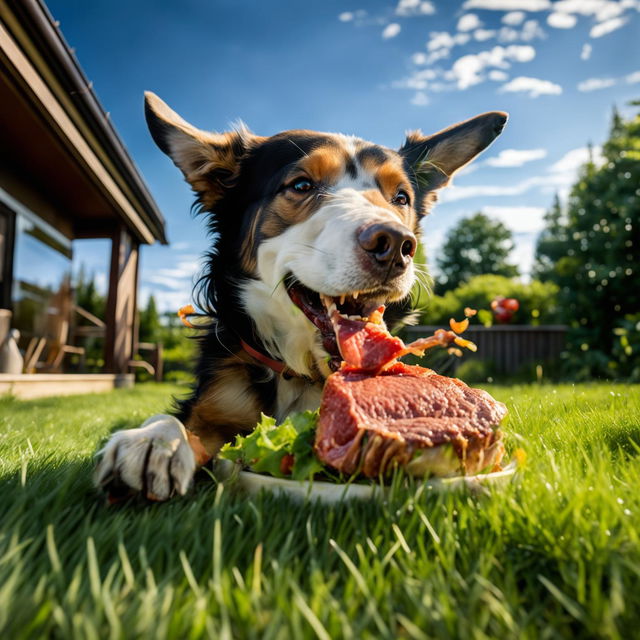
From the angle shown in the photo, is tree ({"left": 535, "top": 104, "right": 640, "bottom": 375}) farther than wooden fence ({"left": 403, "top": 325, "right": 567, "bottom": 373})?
No

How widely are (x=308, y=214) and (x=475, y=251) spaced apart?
169 feet

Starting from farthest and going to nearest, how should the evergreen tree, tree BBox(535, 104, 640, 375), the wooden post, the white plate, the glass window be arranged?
1. the evergreen tree
2. tree BBox(535, 104, 640, 375)
3. the wooden post
4. the glass window
5. the white plate

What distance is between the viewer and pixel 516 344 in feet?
48.6

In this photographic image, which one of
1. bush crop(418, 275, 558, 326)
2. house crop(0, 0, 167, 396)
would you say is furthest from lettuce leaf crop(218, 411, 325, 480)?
bush crop(418, 275, 558, 326)

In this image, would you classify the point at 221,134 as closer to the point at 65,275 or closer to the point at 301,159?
the point at 301,159

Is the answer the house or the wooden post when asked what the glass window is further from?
the wooden post

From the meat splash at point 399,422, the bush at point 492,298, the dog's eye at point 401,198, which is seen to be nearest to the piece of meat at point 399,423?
the meat splash at point 399,422

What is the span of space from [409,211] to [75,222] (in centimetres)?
951

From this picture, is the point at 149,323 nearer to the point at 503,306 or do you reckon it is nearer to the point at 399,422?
the point at 503,306

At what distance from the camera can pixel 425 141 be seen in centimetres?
380

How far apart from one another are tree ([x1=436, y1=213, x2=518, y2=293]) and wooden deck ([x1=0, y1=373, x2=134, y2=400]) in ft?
143

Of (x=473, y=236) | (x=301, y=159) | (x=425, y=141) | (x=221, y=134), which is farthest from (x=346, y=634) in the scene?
(x=473, y=236)

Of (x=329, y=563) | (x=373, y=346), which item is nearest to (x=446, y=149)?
(x=373, y=346)

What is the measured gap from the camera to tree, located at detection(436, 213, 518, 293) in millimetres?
51188
